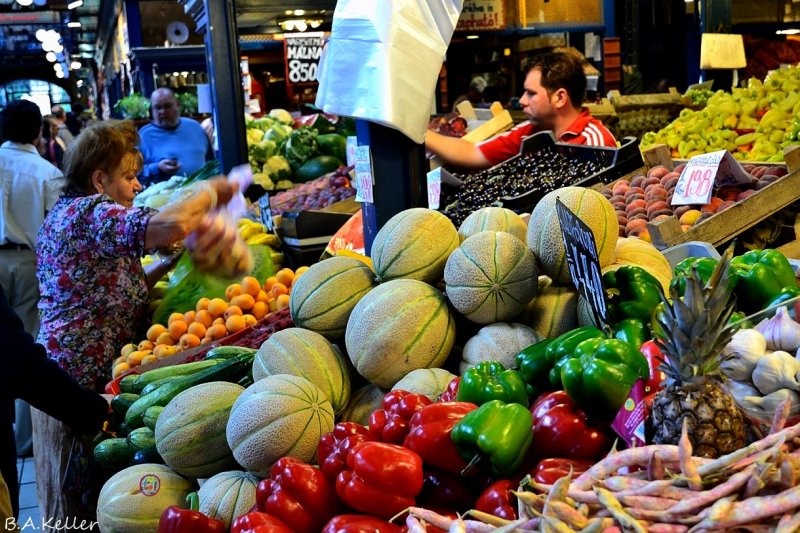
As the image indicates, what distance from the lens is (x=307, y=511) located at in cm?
162

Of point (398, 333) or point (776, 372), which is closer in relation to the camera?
point (776, 372)

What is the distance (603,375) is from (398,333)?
0.77 meters

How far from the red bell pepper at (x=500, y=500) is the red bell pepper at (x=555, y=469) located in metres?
0.05

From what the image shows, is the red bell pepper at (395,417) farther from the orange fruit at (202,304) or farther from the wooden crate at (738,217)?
the orange fruit at (202,304)

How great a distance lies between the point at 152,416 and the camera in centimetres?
248

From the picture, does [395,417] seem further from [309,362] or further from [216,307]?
[216,307]

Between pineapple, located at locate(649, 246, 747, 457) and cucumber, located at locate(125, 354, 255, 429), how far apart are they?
1574mm

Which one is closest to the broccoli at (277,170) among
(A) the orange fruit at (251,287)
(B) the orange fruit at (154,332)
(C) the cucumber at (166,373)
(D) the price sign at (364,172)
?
(A) the orange fruit at (251,287)

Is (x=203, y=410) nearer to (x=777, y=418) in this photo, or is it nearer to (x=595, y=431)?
(x=595, y=431)

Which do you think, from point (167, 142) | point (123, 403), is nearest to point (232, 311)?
point (123, 403)

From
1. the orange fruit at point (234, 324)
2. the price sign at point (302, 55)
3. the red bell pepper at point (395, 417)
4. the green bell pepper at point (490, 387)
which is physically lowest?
the orange fruit at point (234, 324)

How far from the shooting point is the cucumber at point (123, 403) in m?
2.83

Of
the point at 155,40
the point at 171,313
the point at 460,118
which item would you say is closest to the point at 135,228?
the point at 171,313

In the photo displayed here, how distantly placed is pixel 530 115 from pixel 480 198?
3.81 ft
